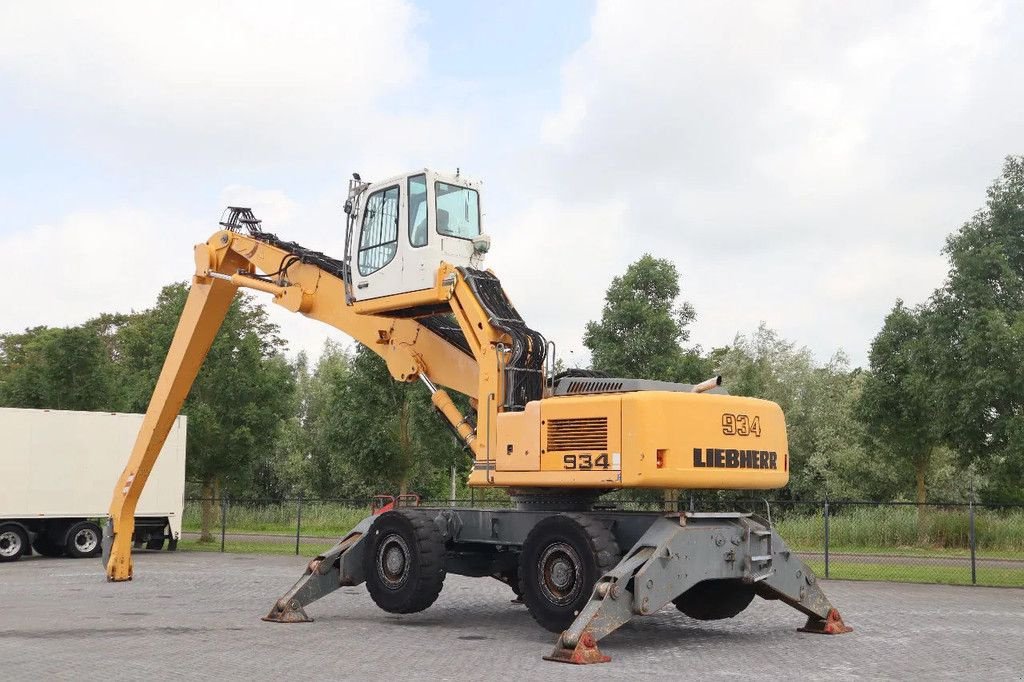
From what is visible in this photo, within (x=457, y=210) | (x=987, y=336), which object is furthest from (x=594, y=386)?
(x=987, y=336)

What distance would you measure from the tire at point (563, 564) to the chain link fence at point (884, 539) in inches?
327

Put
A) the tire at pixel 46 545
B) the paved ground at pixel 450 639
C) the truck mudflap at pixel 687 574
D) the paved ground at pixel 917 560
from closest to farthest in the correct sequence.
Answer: the paved ground at pixel 450 639 < the truck mudflap at pixel 687 574 < the paved ground at pixel 917 560 < the tire at pixel 46 545

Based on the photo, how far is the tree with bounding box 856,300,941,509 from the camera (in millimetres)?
32875

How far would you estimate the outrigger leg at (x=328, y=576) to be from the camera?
1524 cm

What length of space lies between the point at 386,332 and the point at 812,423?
38199 mm

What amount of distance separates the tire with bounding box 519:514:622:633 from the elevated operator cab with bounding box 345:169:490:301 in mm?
3725

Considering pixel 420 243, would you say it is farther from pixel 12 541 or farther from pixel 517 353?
pixel 12 541

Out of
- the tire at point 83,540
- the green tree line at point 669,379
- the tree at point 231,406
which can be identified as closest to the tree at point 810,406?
the green tree line at point 669,379

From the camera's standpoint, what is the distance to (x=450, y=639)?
13.7 metres

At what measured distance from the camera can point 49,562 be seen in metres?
27.8

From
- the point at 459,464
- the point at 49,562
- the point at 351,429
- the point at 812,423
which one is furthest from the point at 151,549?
the point at 812,423

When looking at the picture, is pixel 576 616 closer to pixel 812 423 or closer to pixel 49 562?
pixel 49 562

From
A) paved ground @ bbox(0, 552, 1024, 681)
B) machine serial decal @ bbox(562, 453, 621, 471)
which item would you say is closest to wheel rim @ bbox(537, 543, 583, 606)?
paved ground @ bbox(0, 552, 1024, 681)

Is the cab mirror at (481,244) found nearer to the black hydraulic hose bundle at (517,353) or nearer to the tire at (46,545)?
the black hydraulic hose bundle at (517,353)
